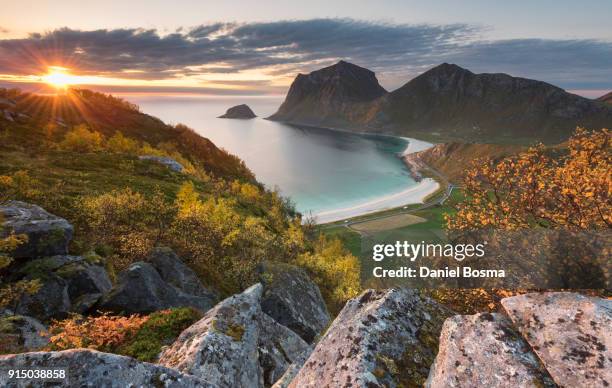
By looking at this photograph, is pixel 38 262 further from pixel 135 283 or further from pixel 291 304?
pixel 291 304

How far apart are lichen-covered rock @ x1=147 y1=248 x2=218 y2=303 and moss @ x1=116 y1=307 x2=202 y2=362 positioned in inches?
341

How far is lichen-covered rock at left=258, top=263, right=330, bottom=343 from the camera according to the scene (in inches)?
890

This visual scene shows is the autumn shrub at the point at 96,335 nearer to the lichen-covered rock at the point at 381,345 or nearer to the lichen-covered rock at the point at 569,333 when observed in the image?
the lichen-covered rock at the point at 381,345

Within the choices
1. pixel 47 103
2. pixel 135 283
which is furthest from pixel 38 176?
pixel 47 103

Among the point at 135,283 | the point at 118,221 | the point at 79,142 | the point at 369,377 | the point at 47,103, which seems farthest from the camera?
the point at 47,103

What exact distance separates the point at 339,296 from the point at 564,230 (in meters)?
30.9

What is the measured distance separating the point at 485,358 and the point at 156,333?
11519 millimetres

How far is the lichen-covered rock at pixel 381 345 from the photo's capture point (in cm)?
716

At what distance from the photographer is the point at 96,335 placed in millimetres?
12289

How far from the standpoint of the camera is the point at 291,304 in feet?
77.3

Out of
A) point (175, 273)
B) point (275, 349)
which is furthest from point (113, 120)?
point (275, 349)

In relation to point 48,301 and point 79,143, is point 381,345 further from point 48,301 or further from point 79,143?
point 79,143

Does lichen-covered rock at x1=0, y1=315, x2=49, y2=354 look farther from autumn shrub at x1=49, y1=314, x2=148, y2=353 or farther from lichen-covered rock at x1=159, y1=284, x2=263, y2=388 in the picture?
lichen-covered rock at x1=159, y1=284, x2=263, y2=388

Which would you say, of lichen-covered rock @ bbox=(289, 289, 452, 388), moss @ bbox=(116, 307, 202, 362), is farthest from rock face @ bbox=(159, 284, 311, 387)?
lichen-covered rock @ bbox=(289, 289, 452, 388)
